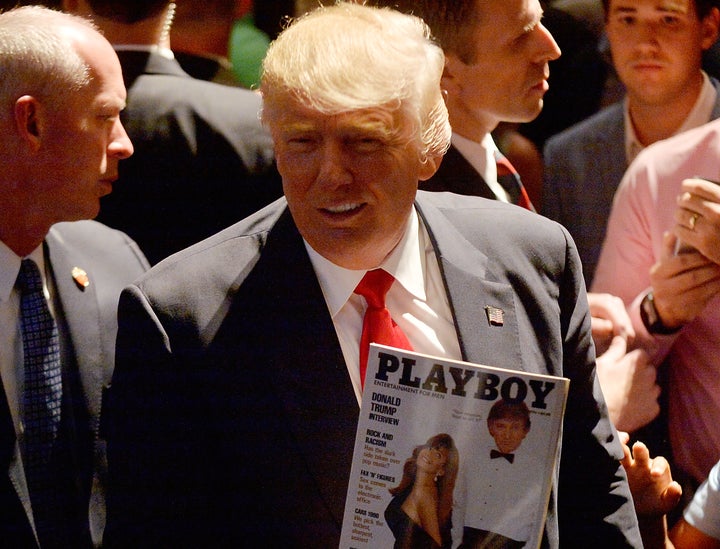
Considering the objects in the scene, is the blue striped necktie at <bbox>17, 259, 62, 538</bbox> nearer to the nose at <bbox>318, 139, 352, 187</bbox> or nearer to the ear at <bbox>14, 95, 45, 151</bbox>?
the ear at <bbox>14, 95, 45, 151</bbox>

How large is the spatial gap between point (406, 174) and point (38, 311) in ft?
3.03

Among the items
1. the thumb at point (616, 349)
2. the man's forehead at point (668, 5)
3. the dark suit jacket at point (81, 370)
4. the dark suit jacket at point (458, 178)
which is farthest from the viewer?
the man's forehead at point (668, 5)

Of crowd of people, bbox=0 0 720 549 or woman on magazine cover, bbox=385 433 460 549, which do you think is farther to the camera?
crowd of people, bbox=0 0 720 549

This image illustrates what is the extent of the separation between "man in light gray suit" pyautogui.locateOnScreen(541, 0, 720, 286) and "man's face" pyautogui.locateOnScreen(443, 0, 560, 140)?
63cm

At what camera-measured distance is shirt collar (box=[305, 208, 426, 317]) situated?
1902mm

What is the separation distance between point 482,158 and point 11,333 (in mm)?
1302

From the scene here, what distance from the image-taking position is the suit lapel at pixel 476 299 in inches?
75.0

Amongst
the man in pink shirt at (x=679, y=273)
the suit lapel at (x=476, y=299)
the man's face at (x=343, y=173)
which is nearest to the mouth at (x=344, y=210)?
the man's face at (x=343, y=173)

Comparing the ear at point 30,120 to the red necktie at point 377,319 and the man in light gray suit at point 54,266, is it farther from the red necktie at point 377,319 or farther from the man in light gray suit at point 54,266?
the red necktie at point 377,319

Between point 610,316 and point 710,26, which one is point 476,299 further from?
point 710,26

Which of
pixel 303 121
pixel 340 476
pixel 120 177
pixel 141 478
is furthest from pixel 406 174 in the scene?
pixel 120 177

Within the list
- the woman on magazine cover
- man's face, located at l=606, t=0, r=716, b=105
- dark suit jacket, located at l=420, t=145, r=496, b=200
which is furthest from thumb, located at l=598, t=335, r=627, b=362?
man's face, located at l=606, t=0, r=716, b=105

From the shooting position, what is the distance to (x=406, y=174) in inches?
73.7

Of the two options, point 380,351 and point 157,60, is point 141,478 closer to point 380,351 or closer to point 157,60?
point 380,351
